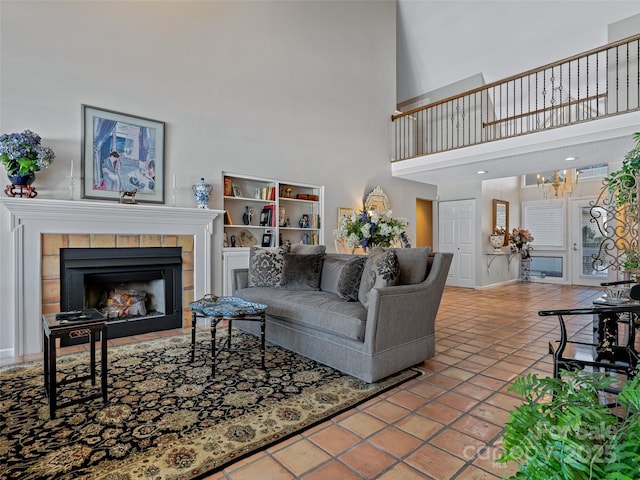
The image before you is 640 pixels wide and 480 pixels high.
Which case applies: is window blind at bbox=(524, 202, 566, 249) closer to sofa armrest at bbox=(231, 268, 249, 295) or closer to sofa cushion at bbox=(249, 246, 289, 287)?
sofa cushion at bbox=(249, 246, 289, 287)

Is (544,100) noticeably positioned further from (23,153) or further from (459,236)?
(23,153)

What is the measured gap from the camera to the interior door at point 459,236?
7863mm

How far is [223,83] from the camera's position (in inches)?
179

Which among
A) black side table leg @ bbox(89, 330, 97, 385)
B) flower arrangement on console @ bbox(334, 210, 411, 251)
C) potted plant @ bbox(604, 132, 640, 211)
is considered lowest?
black side table leg @ bbox(89, 330, 97, 385)

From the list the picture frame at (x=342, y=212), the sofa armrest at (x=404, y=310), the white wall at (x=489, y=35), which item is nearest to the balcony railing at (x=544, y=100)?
the white wall at (x=489, y=35)

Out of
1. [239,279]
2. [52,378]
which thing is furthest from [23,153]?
[239,279]

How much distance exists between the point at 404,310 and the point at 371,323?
352mm

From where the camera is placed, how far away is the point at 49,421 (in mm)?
1972

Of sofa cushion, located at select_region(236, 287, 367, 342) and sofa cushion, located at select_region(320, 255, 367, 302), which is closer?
sofa cushion, located at select_region(236, 287, 367, 342)

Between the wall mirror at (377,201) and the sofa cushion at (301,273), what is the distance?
285 cm

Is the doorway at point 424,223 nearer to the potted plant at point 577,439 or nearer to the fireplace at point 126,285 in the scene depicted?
the fireplace at point 126,285

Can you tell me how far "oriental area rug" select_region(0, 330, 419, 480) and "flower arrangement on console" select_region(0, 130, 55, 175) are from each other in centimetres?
173

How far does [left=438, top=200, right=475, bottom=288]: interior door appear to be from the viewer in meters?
7.86

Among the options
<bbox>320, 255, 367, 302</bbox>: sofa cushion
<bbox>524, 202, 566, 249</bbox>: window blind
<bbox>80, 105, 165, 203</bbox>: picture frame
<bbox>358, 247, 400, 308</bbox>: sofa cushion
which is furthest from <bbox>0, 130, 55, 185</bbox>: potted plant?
<bbox>524, 202, 566, 249</bbox>: window blind
